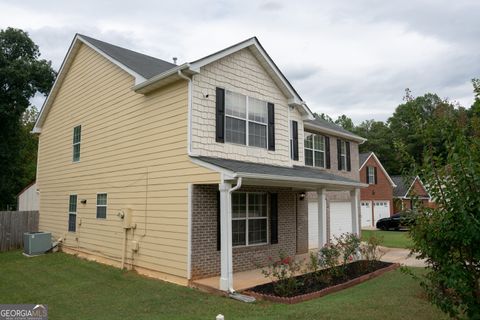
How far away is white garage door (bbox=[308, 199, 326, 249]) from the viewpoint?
17.0 metres

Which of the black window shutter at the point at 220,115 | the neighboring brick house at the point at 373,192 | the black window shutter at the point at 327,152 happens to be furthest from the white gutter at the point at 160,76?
the neighboring brick house at the point at 373,192

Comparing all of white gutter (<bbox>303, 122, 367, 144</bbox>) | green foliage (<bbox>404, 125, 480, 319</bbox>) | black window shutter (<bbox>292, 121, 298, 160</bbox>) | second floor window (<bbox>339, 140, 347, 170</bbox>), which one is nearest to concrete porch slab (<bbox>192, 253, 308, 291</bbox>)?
black window shutter (<bbox>292, 121, 298, 160</bbox>)

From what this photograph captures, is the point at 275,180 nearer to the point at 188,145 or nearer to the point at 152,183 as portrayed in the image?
the point at 188,145

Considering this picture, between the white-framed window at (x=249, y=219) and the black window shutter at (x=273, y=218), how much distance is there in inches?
8.3

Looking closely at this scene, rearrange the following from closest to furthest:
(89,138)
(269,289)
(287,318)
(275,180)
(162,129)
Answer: (287,318)
(269,289)
(275,180)
(162,129)
(89,138)

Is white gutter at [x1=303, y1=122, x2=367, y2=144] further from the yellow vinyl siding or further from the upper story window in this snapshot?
the upper story window

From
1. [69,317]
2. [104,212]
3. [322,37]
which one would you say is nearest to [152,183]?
[104,212]

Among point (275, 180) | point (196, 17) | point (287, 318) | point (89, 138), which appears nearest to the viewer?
point (287, 318)

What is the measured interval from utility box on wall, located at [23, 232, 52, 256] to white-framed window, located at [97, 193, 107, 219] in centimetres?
361

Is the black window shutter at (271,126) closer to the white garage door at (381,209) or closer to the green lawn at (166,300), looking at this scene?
the green lawn at (166,300)

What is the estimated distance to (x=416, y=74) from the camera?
14625mm

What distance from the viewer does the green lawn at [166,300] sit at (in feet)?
23.2

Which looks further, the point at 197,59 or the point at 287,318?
the point at 197,59

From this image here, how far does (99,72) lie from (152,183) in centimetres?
543
